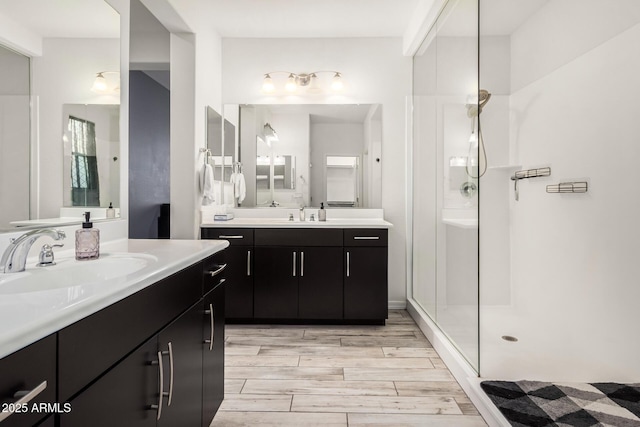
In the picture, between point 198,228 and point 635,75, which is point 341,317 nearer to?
point 198,228

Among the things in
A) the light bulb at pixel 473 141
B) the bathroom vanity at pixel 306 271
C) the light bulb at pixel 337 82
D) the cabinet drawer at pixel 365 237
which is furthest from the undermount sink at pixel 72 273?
the light bulb at pixel 337 82

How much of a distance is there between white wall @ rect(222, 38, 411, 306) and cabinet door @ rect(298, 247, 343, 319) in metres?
0.75

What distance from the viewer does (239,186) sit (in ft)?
11.3

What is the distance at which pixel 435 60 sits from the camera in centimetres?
263

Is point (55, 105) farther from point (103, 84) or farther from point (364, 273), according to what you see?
point (364, 273)

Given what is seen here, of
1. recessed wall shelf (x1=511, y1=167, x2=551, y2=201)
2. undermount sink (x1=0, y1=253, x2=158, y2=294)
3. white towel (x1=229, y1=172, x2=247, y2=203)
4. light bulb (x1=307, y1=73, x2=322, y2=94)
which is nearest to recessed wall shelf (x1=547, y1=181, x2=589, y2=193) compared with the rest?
recessed wall shelf (x1=511, y1=167, x2=551, y2=201)

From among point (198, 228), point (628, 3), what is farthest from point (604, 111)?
point (198, 228)

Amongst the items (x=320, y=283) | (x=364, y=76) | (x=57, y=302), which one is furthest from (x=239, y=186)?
(x=57, y=302)

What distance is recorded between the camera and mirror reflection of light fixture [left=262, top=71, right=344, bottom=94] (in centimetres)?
341

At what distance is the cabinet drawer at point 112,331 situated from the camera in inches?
26.0

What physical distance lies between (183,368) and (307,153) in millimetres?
2513

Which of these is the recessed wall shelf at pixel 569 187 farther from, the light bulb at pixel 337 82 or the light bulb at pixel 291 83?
the light bulb at pixel 291 83

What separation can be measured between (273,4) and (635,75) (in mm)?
2443

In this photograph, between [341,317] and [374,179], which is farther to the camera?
[374,179]
